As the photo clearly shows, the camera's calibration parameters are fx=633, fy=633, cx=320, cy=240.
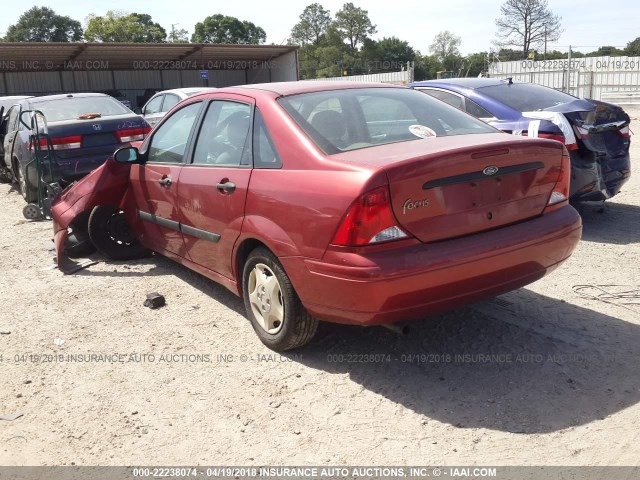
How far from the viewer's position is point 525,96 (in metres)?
7.07

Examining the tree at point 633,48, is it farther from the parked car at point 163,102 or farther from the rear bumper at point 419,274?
the rear bumper at point 419,274

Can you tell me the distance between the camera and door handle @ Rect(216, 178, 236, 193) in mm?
4035

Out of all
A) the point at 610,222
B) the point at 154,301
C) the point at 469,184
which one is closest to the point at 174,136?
the point at 154,301

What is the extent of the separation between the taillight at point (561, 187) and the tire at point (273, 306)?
1.60 metres

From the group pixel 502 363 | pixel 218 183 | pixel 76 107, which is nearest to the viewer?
pixel 502 363

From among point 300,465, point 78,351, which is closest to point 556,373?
point 300,465

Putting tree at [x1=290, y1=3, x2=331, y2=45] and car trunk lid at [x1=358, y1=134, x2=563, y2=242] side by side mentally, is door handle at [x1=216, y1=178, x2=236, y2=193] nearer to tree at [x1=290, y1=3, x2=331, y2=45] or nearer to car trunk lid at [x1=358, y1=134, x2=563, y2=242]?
car trunk lid at [x1=358, y1=134, x2=563, y2=242]

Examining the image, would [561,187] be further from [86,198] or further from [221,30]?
[221,30]

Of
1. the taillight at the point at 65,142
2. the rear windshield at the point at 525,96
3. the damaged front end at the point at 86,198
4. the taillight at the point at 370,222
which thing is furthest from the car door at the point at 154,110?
the taillight at the point at 370,222

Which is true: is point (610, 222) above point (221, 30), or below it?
below

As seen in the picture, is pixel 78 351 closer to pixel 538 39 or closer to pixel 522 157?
pixel 522 157

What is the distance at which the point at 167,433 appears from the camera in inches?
127

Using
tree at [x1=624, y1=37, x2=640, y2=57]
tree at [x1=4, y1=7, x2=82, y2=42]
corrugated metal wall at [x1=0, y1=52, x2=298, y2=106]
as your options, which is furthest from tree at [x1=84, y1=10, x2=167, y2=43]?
tree at [x1=624, y1=37, x2=640, y2=57]

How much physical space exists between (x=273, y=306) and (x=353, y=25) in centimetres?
9923
